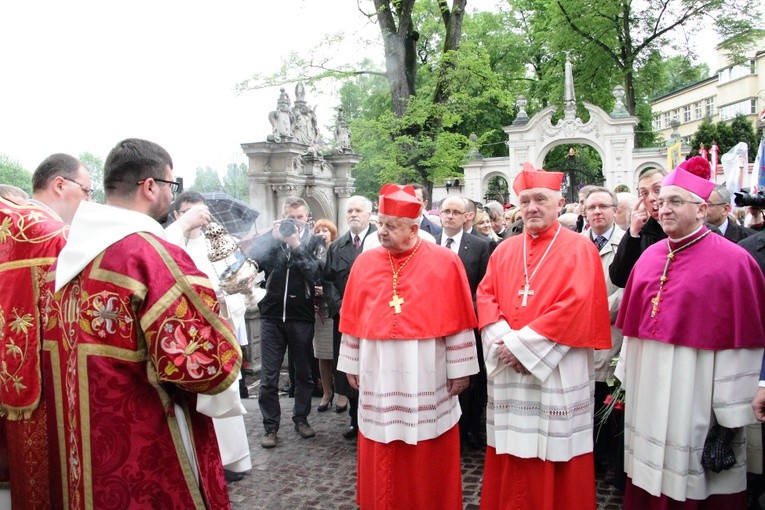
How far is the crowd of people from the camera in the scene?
2.46 meters

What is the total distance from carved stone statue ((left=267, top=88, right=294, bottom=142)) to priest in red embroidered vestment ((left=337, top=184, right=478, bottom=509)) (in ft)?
31.4

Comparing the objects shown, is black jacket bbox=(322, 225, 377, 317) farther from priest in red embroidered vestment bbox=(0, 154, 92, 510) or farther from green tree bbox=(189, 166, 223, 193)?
green tree bbox=(189, 166, 223, 193)

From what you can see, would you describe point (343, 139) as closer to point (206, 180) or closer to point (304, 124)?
point (304, 124)

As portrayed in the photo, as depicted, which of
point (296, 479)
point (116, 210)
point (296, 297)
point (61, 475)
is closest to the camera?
point (116, 210)

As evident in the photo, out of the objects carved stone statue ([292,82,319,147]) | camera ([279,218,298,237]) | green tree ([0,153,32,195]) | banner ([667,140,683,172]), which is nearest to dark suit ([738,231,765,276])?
camera ([279,218,298,237])

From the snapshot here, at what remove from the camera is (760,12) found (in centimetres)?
3034

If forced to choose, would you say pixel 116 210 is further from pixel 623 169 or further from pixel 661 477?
pixel 623 169

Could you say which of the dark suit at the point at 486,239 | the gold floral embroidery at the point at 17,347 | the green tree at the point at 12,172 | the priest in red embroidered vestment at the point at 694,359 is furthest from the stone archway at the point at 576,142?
the gold floral embroidery at the point at 17,347

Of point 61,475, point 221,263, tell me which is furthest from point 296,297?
point 61,475

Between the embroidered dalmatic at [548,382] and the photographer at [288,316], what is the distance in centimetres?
241

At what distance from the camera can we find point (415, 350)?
396 centimetres

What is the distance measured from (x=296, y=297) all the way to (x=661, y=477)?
346 cm

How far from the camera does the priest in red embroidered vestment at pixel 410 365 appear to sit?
12.8 ft

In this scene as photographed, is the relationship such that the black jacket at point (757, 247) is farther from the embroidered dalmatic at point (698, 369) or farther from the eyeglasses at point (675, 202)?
the eyeglasses at point (675, 202)
